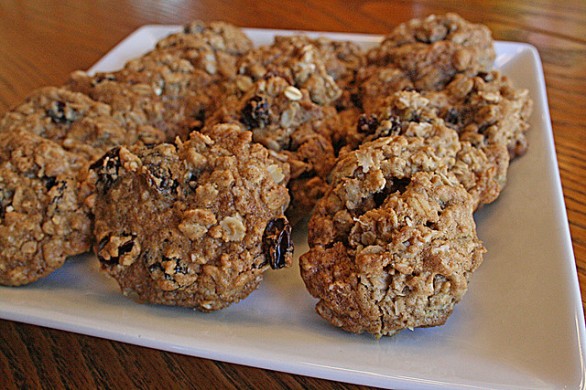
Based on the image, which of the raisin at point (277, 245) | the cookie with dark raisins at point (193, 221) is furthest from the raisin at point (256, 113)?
the raisin at point (277, 245)

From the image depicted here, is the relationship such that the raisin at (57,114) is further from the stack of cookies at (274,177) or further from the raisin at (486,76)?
the raisin at (486,76)

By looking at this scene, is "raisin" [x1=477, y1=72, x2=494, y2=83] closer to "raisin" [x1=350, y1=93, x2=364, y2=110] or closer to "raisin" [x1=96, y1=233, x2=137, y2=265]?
"raisin" [x1=350, y1=93, x2=364, y2=110]

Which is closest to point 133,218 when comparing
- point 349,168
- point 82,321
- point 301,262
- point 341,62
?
point 82,321

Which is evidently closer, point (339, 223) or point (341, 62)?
point (339, 223)

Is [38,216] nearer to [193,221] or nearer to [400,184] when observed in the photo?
[193,221]

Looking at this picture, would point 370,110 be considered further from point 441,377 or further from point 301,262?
point 441,377

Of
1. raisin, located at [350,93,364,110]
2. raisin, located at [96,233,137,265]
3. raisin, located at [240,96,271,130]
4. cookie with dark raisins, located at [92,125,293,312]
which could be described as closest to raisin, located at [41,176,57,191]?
cookie with dark raisins, located at [92,125,293,312]
